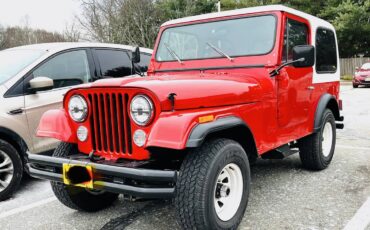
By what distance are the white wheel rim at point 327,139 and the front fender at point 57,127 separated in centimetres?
351

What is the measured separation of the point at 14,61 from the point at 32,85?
1.99ft

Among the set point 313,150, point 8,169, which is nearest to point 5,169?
point 8,169

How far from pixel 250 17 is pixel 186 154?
6.60ft

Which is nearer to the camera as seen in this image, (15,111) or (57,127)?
(57,127)

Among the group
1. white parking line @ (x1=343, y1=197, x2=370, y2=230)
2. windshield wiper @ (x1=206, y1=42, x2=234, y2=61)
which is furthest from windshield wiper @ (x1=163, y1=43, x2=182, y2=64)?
white parking line @ (x1=343, y1=197, x2=370, y2=230)

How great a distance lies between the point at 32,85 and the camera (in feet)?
15.4

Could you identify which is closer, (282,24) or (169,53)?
(282,24)

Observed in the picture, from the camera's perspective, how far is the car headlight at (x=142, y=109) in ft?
9.70

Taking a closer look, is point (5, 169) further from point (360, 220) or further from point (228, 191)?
point (360, 220)

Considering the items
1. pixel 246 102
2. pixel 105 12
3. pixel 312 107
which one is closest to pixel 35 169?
pixel 246 102

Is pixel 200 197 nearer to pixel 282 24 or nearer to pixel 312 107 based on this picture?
pixel 282 24

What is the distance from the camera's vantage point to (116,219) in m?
3.81

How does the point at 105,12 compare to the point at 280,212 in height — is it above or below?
above

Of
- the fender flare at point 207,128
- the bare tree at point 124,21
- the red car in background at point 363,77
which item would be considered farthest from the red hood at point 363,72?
the fender flare at point 207,128
